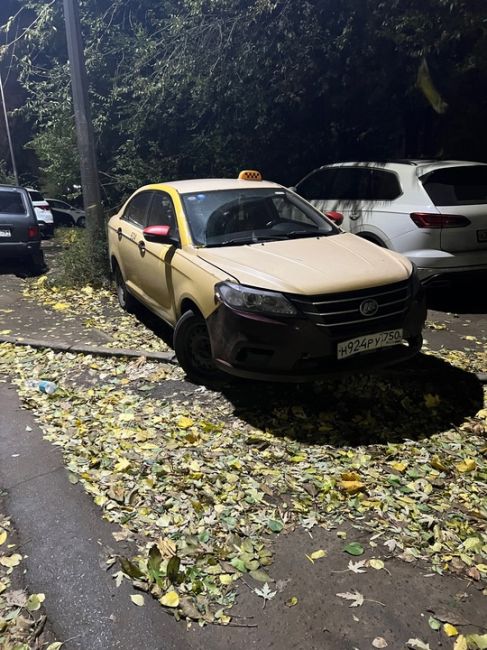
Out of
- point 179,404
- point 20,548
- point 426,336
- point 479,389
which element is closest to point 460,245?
point 426,336

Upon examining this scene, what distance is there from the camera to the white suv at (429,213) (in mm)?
6406

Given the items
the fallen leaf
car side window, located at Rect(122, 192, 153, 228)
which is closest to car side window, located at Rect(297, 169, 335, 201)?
car side window, located at Rect(122, 192, 153, 228)

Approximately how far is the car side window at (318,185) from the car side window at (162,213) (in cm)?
319

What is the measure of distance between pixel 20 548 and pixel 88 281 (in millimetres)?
6361

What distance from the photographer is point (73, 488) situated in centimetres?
345

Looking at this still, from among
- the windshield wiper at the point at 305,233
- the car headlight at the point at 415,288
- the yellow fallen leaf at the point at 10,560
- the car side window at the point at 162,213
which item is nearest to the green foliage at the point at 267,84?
the windshield wiper at the point at 305,233

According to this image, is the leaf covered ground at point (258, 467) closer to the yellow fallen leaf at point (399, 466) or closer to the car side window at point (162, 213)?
the yellow fallen leaf at point (399, 466)

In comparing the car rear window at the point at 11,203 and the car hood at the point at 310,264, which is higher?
the car rear window at the point at 11,203

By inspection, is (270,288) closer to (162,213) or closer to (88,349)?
(162,213)

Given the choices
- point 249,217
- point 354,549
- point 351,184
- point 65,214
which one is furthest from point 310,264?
point 65,214

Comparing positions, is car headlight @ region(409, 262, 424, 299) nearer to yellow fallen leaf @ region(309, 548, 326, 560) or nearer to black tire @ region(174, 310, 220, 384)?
black tire @ region(174, 310, 220, 384)

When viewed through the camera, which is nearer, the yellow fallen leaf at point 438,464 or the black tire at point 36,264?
the yellow fallen leaf at point 438,464

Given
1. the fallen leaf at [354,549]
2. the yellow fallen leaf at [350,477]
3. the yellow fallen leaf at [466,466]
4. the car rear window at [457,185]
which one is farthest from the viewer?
the car rear window at [457,185]

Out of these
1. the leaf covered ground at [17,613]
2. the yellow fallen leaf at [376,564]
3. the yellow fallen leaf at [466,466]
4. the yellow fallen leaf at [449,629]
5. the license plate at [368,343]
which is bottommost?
the yellow fallen leaf at [449,629]
